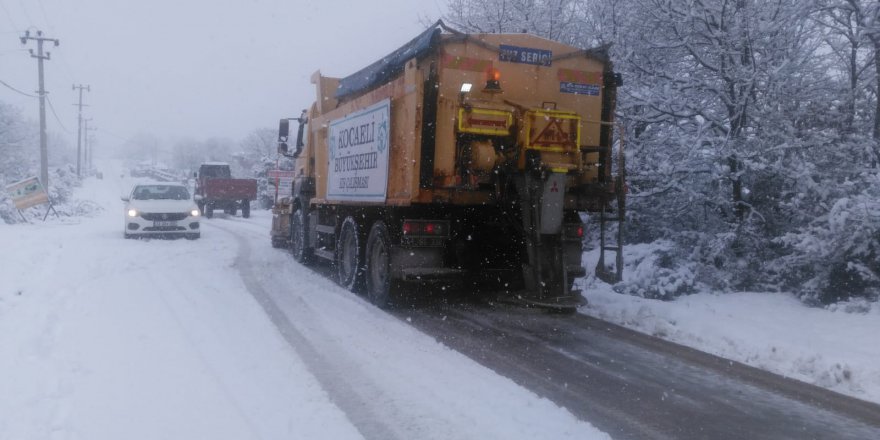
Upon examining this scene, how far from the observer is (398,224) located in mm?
8445

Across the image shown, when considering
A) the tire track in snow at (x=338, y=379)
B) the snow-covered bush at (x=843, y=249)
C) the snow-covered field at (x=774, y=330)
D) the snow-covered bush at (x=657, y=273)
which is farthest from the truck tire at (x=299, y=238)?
the snow-covered bush at (x=843, y=249)

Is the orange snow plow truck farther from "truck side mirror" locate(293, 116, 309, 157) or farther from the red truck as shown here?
the red truck

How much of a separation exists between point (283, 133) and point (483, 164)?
7.73 metres

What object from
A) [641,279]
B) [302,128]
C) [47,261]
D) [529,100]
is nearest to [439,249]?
[529,100]

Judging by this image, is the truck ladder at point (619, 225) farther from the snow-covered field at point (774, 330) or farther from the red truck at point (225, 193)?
the red truck at point (225, 193)

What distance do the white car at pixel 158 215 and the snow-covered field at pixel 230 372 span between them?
7164 millimetres

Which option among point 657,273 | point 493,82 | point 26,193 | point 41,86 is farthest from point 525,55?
point 41,86

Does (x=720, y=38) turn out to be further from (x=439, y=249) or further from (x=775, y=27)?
(x=439, y=249)

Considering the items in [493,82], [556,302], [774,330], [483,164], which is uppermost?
[493,82]

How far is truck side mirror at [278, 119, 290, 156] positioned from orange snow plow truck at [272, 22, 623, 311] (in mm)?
4492

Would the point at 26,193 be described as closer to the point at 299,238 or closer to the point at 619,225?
the point at 299,238

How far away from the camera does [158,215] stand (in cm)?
1689

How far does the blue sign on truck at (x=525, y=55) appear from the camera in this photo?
8.14m

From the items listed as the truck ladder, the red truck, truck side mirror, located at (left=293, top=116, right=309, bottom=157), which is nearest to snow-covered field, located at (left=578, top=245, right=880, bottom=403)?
the truck ladder
